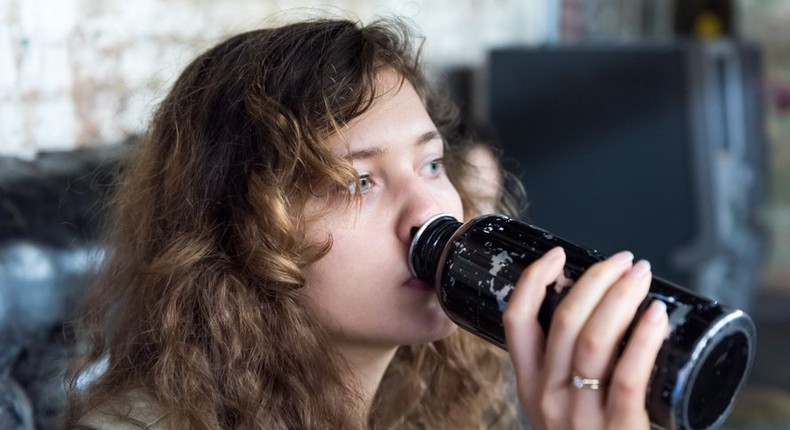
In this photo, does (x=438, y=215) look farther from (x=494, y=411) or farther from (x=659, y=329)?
(x=494, y=411)

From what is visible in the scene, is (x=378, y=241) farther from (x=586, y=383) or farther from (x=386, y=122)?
(x=586, y=383)

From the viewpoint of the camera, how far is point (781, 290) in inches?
164

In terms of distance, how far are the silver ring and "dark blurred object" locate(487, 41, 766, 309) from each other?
1790 mm

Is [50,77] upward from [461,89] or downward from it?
upward

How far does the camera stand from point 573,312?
31.0 inches

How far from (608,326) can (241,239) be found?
1.38ft

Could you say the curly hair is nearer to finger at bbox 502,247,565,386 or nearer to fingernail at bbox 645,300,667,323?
Answer: finger at bbox 502,247,565,386

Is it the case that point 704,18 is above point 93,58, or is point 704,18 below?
below

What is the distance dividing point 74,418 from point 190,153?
0.98ft

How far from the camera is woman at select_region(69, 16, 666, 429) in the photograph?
100cm

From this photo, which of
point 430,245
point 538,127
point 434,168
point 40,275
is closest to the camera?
point 430,245

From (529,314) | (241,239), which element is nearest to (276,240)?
(241,239)

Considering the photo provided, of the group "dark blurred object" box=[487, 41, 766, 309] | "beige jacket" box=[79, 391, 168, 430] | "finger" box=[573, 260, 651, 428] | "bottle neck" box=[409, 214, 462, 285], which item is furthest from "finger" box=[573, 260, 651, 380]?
"dark blurred object" box=[487, 41, 766, 309]

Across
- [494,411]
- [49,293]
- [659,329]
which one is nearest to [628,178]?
[494,411]
